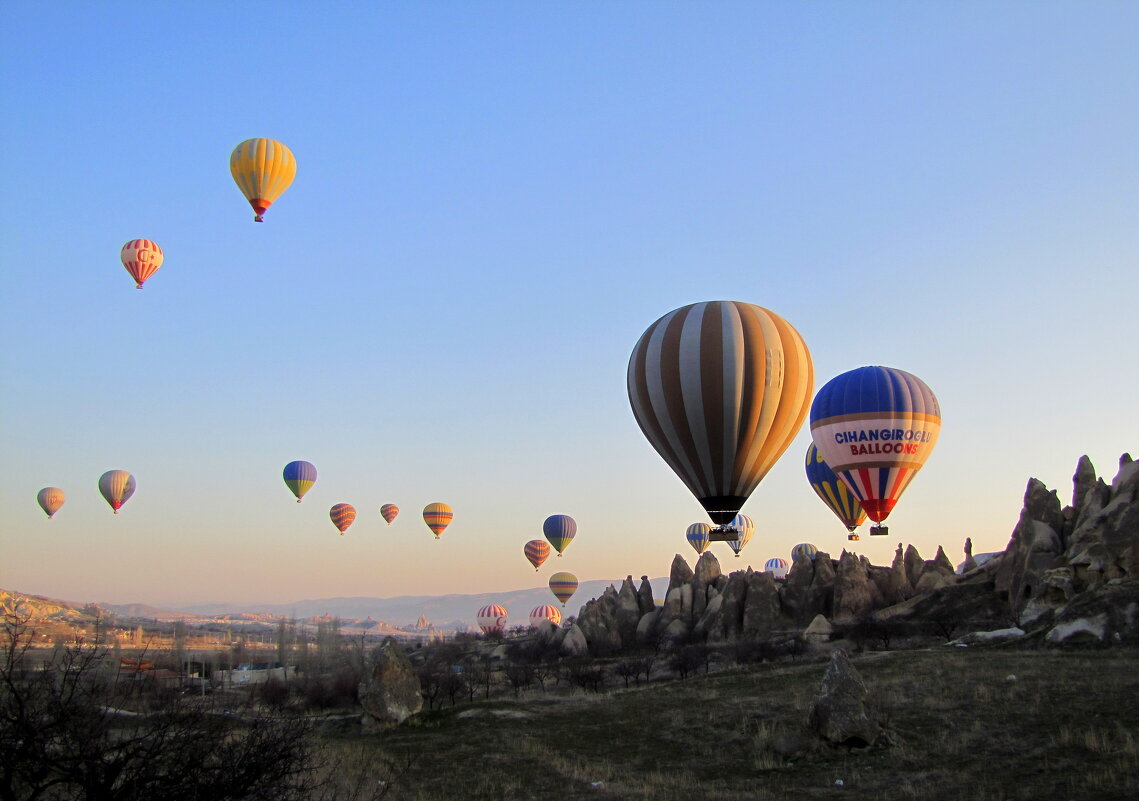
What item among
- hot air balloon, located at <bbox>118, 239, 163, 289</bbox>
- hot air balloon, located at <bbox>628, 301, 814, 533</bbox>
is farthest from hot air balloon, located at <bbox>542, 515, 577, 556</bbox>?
hot air balloon, located at <bbox>628, 301, 814, 533</bbox>

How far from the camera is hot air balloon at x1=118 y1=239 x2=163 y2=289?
47281mm

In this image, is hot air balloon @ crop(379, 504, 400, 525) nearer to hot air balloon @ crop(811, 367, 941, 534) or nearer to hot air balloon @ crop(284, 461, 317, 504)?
hot air balloon @ crop(284, 461, 317, 504)

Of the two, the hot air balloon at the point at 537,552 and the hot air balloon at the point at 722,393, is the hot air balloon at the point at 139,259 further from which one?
the hot air balloon at the point at 537,552

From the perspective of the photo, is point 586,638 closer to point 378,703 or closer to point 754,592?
point 754,592

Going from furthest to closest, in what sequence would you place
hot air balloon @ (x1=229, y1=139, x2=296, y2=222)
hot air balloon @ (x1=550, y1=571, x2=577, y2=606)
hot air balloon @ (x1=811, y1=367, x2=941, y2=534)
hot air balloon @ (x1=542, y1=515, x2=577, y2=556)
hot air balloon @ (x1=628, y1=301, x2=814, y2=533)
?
1. hot air balloon @ (x1=550, y1=571, x2=577, y2=606)
2. hot air balloon @ (x1=542, y1=515, x2=577, y2=556)
3. hot air balloon @ (x1=229, y1=139, x2=296, y2=222)
4. hot air balloon @ (x1=811, y1=367, x2=941, y2=534)
5. hot air balloon @ (x1=628, y1=301, x2=814, y2=533)

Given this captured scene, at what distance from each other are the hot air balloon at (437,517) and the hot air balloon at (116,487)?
2812 centimetres

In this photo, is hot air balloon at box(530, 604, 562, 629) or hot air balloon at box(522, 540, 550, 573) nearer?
hot air balloon at box(522, 540, 550, 573)

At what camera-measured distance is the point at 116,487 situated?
70.6m

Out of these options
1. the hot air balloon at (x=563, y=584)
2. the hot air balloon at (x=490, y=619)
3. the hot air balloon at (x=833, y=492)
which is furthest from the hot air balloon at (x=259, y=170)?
the hot air balloon at (x=490, y=619)

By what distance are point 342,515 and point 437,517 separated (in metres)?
9.94

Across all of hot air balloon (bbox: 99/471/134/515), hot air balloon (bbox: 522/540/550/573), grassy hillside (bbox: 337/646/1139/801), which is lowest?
grassy hillside (bbox: 337/646/1139/801)

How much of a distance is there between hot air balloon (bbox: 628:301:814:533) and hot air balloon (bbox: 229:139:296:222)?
851 inches

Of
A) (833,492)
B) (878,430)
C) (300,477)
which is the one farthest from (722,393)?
(300,477)

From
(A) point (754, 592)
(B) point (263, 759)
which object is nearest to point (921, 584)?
(A) point (754, 592)
